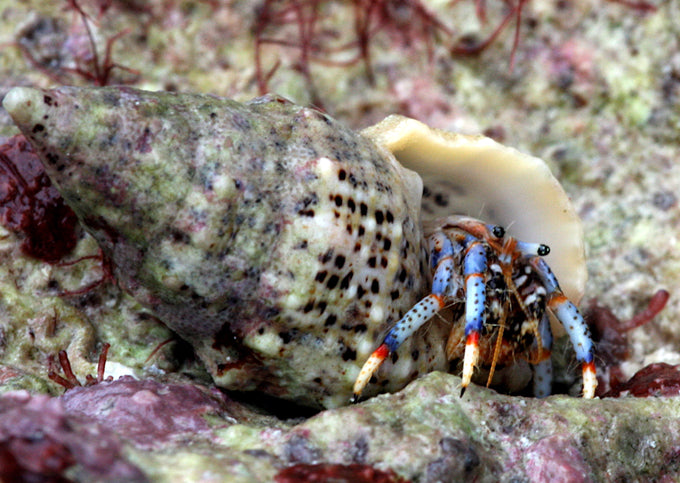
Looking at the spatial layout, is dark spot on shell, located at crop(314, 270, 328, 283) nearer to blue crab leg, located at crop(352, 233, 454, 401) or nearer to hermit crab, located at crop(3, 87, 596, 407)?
hermit crab, located at crop(3, 87, 596, 407)

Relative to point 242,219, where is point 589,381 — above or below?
below

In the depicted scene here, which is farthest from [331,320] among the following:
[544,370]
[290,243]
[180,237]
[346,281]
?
[544,370]

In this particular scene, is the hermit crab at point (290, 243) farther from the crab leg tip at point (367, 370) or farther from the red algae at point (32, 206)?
the red algae at point (32, 206)

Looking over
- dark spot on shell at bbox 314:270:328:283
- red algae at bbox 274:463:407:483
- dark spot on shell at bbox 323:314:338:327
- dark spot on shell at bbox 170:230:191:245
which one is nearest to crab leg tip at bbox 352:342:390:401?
dark spot on shell at bbox 323:314:338:327

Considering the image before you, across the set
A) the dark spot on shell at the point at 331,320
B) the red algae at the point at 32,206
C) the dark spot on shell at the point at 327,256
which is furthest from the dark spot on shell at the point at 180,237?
the red algae at the point at 32,206

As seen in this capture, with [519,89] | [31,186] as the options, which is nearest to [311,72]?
[519,89]

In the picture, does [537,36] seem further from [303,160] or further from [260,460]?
[260,460]

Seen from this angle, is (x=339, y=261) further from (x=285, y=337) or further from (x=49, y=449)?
(x=49, y=449)
